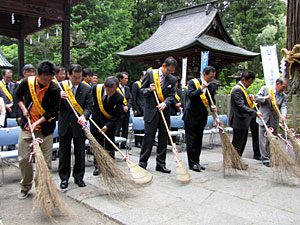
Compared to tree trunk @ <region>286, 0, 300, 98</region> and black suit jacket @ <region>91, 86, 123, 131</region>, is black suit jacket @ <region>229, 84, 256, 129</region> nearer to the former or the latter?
black suit jacket @ <region>91, 86, 123, 131</region>

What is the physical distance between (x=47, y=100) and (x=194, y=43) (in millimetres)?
9369

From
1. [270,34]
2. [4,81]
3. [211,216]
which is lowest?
[211,216]

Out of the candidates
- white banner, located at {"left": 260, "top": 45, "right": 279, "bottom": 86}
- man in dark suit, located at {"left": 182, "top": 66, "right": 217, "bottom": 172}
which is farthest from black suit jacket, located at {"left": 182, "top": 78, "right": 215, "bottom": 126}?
white banner, located at {"left": 260, "top": 45, "right": 279, "bottom": 86}

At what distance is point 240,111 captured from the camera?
17.5ft

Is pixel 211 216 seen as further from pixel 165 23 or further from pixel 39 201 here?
pixel 165 23

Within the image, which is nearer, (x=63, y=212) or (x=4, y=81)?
(x=63, y=212)

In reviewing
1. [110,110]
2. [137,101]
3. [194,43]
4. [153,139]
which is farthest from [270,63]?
[194,43]

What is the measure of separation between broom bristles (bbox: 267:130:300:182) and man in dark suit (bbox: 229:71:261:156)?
64 centimetres

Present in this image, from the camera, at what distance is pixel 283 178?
4.88 meters

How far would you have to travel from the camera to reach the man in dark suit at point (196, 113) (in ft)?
16.5

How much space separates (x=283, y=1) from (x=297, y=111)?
21.5 m

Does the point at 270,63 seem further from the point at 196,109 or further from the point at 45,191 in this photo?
the point at 45,191

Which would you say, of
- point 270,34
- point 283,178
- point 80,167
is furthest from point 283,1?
point 80,167

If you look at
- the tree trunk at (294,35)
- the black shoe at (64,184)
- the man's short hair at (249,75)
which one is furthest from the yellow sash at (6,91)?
the tree trunk at (294,35)
